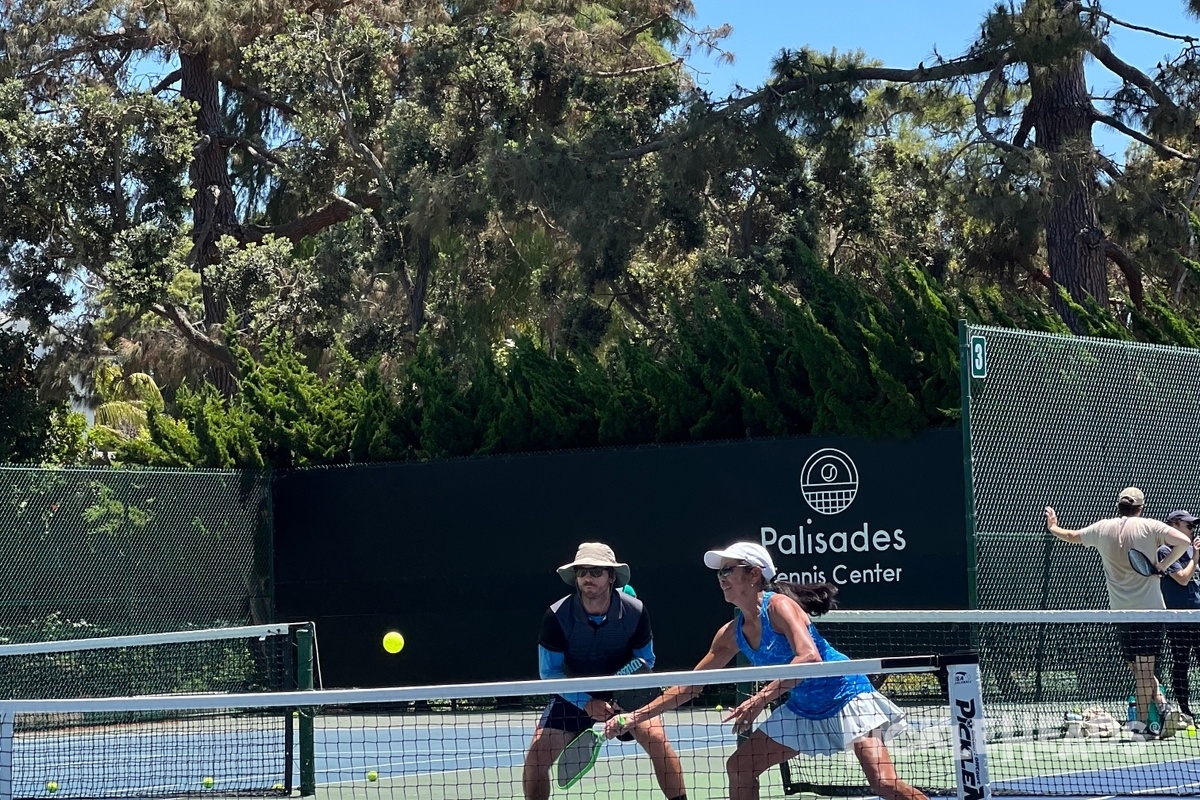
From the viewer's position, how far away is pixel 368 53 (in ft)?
78.1

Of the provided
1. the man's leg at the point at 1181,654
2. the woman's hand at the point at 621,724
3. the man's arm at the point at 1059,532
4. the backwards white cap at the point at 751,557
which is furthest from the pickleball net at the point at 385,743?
the man's leg at the point at 1181,654

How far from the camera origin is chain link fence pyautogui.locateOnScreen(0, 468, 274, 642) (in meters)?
14.4

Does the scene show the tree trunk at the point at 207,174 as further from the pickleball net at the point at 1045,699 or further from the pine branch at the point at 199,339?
the pickleball net at the point at 1045,699

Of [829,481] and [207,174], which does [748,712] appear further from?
[207,174]

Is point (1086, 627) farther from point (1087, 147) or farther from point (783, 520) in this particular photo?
point (1087, 147)

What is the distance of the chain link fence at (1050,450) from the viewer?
12.3 m

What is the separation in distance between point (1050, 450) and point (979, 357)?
104 centimetres

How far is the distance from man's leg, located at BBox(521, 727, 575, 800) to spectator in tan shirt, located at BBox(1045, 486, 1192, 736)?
4.86m

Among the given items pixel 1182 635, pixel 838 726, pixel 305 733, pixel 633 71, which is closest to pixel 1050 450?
pixel 1182 635

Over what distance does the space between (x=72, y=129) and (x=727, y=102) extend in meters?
8.47

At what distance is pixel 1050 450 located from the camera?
41.3ft

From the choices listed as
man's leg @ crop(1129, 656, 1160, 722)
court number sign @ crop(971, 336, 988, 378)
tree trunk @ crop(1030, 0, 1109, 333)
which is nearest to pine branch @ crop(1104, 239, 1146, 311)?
tree trunk @ crop(1030, 0, 1109, 333)

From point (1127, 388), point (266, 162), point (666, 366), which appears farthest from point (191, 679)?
point (266, 162)

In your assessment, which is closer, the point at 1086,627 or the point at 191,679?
the point at 1086,627
